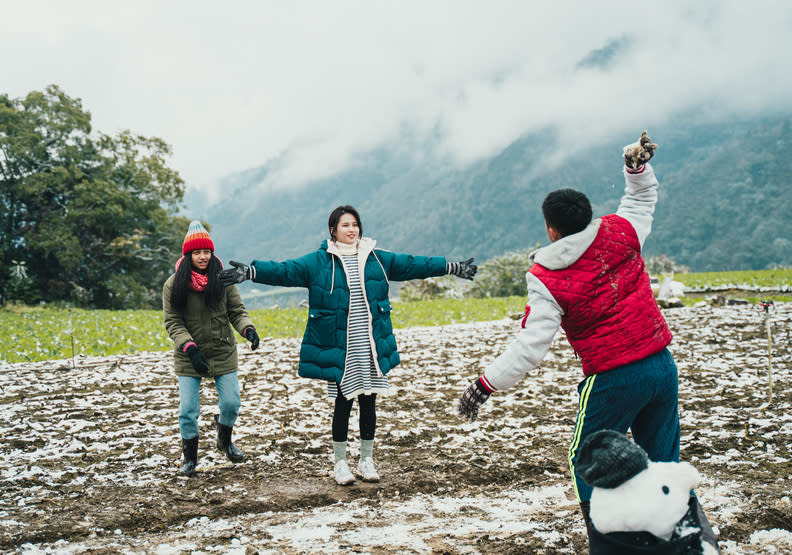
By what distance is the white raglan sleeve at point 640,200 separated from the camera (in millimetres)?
2816

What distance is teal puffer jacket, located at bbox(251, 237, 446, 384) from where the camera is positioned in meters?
4.13

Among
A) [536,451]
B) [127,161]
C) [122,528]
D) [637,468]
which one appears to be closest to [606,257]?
[637,468]

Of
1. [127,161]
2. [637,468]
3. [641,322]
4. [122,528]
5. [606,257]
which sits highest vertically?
[127,161]

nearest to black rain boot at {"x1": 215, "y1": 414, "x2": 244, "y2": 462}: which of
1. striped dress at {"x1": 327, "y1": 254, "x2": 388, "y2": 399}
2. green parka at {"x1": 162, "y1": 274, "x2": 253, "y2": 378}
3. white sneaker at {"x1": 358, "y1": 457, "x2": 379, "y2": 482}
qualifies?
green parka at {"x1": 162, "y1": 274, "x2": 253, "y2": 378}

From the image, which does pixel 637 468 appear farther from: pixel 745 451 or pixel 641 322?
pixel 745 451

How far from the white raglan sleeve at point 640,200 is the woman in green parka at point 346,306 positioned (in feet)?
5.52

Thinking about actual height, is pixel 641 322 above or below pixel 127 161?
below

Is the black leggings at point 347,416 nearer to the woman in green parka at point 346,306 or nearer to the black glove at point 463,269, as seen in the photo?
the woman in green parka at point 346,306

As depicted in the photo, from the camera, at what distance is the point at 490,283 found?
3334 centimetres

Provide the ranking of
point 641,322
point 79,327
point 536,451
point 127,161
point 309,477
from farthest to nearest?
point 127,161 → point 79,327 → point 536,451 → point 309,477 → point 641,322

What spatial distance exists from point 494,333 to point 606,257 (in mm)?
11237

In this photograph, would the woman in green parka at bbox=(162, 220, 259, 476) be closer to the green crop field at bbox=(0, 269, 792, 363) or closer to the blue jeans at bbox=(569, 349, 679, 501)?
the blue jeans at bbox=(569, 349, 679, 501)

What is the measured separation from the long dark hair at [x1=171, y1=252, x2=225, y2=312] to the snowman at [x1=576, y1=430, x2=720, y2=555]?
323cm

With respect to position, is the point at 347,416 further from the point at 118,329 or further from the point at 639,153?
the point at 118,329
